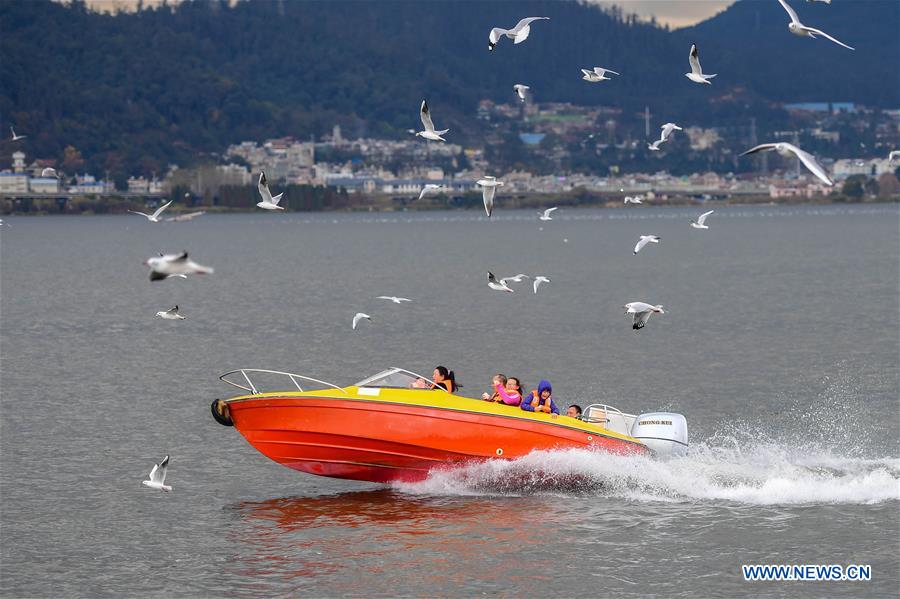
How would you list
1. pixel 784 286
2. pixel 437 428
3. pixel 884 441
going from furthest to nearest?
pixel 784 286 → pixel 884 441 → pixel 437 428

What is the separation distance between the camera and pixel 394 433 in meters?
23.8

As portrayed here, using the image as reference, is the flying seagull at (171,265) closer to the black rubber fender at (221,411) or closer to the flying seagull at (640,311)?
the black rubber fender at (221,411)

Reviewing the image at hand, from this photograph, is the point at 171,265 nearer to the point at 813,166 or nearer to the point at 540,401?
the point at 813,166

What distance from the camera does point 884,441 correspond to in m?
30.4

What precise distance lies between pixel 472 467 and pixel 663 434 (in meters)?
3.58

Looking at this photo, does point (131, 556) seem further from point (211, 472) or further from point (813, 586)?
point (813, 586)

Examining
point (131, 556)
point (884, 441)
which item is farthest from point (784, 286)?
point (131, 556)

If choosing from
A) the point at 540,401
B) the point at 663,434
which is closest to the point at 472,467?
the point at 540,401

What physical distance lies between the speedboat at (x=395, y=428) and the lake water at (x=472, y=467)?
1.49 ft

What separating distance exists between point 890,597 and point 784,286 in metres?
62.5

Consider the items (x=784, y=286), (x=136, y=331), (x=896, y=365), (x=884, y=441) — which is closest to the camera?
(x=884, y=441)

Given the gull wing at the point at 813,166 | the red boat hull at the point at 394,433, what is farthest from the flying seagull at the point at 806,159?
the red boat hull at the point at 394,433

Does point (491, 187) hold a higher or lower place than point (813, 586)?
higher

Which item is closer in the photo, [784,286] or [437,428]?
[437,428]
